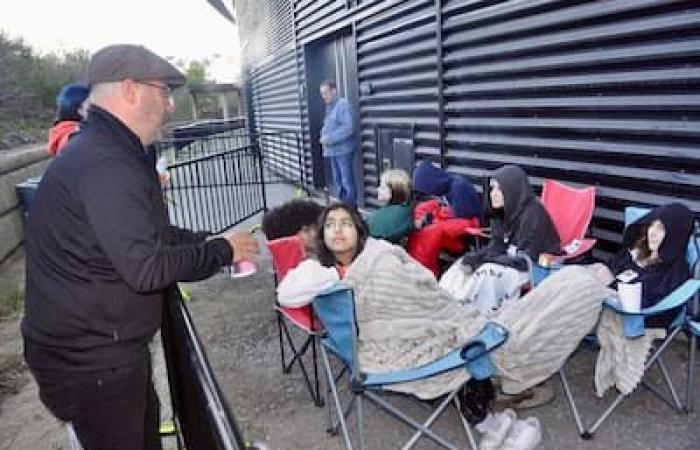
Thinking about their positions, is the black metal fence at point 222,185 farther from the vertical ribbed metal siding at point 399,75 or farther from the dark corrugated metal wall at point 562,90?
the dark corrugated metal wall at point 562,90

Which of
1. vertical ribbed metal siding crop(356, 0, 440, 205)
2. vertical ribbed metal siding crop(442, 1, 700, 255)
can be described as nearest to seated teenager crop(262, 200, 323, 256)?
vertical ribbed metal siding crop(442, 1, 700, 255)

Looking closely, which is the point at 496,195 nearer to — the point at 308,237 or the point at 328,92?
the point at 308,237

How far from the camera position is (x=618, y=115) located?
3990 mm

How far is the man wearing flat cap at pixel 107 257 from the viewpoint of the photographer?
1.70 meters

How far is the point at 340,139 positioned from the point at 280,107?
5.67 metres

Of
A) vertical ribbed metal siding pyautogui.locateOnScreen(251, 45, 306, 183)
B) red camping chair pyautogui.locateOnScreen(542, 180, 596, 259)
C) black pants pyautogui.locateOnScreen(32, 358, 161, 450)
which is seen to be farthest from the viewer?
vertical ribbed metal siding pyautogui.locateOnScreen(251, 45, 306, 183)

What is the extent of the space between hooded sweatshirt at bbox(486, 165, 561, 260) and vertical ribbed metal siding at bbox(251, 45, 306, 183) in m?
6.67

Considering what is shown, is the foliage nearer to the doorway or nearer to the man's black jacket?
the doorway

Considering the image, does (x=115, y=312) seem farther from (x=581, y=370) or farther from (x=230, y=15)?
(x=230, y=15)

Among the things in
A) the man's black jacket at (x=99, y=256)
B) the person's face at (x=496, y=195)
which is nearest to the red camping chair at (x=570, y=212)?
the person's face at (x=496, y=195)

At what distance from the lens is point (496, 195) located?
401 centimetres

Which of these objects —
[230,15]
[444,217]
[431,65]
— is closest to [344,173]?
[431,65]

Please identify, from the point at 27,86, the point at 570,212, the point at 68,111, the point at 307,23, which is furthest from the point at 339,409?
the point at 27,86

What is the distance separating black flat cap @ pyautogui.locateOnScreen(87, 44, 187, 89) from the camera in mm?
1805
